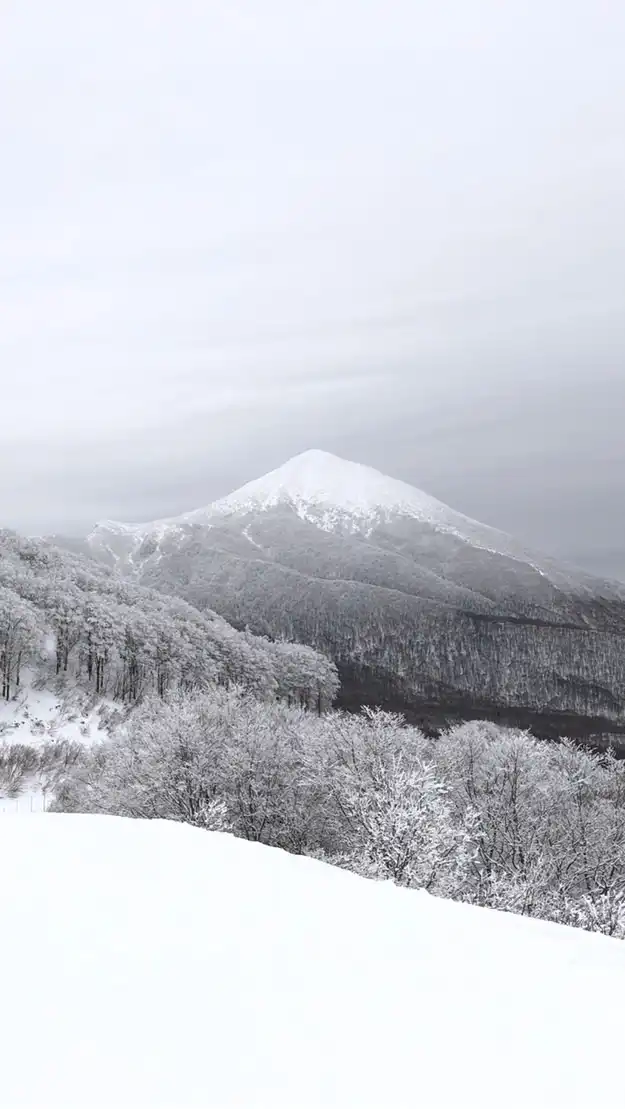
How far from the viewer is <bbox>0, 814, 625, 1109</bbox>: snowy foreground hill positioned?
4.05 meters

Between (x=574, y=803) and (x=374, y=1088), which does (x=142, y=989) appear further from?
A: (x=574, y=803)

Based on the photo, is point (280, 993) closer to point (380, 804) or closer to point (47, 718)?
point (380, 804)

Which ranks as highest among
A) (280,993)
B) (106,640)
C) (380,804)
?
(280,993)

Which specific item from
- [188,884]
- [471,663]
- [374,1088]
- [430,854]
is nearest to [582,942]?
[374,1088]

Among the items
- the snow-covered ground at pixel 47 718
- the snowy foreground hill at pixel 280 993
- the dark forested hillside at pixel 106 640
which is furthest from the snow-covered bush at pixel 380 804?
the dark forested hillside at pixel 106 640

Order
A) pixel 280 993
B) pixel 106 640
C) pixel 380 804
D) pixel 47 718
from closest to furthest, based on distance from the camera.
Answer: pixel 280 993 < pixel 380 804 < pixel 47 718 < pixel 106 640

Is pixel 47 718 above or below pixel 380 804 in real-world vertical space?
below

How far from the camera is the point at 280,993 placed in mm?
5113

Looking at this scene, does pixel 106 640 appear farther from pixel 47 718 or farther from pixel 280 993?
pixel 280 993

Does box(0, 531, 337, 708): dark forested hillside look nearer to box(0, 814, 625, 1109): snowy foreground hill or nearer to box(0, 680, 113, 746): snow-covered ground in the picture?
box(0, 680, 113, 746): snow-covered ground

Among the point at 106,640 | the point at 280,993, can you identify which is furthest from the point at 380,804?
the point at 106,640

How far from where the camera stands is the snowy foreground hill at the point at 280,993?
405 centimetres

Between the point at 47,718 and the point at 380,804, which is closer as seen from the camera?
the point at 380,804

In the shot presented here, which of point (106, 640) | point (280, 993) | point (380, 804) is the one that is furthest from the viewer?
point (106, 640)
